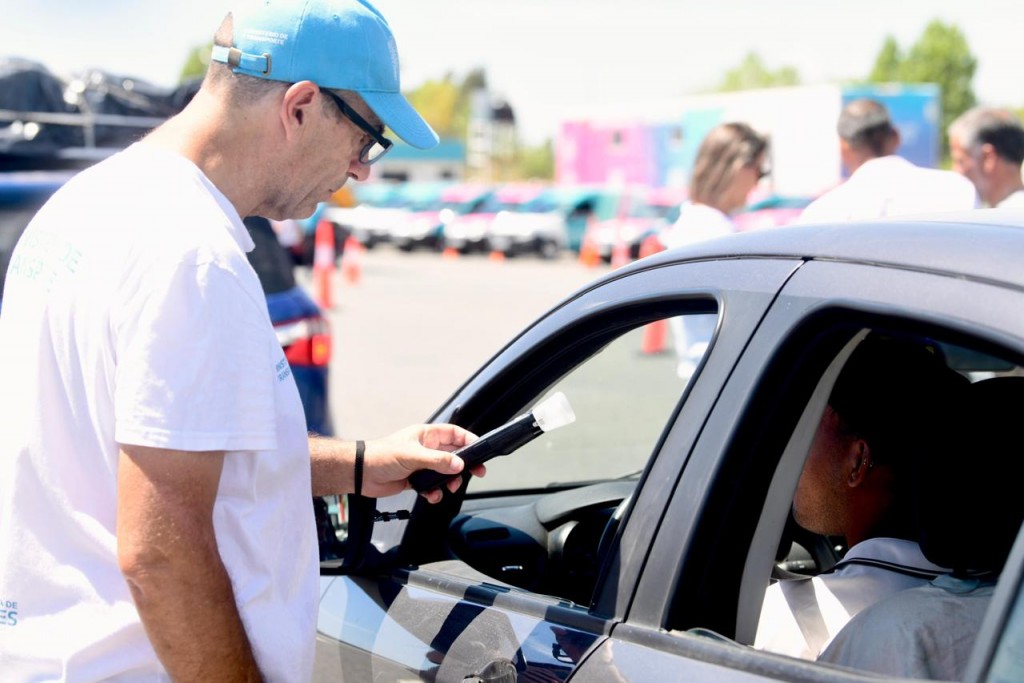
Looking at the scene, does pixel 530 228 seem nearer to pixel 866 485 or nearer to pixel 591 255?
pixel 591 255

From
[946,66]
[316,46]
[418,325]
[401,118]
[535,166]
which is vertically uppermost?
[946,66]

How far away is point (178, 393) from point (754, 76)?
116 metres

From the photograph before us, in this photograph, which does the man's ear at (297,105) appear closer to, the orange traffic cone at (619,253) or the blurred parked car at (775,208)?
the blurred parked car at (775,208)

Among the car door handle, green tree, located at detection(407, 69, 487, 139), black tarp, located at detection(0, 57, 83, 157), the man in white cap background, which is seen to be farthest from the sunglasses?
green tree, located at detection(407, 69, 487, 139)

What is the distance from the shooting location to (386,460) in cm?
230

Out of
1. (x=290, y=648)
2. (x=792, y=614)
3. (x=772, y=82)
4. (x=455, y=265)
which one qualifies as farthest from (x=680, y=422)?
(x=772, y=82)

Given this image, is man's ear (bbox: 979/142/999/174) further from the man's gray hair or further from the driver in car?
the driver in car

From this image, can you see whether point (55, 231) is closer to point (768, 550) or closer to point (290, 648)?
point (290, 648)

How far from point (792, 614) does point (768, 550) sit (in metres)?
0.28

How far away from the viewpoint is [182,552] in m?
1.69

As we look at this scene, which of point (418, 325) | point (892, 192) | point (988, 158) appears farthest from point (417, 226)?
point (892, 192)

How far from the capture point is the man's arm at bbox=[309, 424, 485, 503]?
228 cm

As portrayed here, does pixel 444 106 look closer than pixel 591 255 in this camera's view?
No

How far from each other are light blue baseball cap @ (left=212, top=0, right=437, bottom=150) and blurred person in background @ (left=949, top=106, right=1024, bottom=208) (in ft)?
15.0
